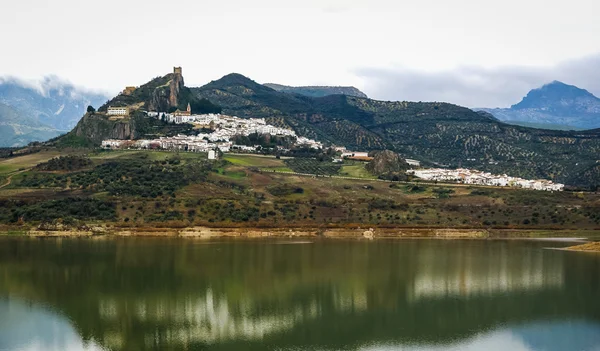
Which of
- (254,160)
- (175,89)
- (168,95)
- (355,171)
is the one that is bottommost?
(355,171)

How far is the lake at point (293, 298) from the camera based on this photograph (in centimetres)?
3366

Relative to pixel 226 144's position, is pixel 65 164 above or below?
below

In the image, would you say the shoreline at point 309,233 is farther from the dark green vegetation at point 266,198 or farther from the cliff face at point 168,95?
the cliff face at point 168,95

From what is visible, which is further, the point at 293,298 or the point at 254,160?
the point at 254,160

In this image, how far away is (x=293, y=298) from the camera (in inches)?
1683

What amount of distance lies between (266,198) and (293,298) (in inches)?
2094

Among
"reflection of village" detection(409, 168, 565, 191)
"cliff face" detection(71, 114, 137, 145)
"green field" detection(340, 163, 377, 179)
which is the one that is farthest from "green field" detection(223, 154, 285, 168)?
"reflection of village" detection(409, 168, 565, 191)

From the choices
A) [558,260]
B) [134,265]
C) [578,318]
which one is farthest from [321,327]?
[558,260]

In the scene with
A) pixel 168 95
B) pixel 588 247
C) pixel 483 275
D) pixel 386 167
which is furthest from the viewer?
pixel 168 95

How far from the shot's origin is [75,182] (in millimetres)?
95688

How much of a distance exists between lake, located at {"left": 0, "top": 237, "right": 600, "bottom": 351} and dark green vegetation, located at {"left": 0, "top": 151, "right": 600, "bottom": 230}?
19.2 metres

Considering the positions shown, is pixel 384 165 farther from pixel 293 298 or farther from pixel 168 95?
pixel 293 298

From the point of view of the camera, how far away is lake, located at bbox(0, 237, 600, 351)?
33656 millimetres

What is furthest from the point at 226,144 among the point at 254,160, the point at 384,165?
the point at 384,165
